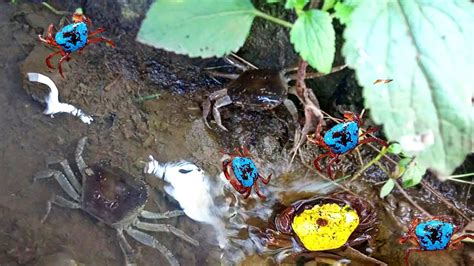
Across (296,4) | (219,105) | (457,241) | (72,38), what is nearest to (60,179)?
(72,38)

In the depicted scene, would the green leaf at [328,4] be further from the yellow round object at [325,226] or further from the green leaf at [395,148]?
the yellow round object at [325,226]

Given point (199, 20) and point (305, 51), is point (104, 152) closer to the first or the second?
point (199, 20)

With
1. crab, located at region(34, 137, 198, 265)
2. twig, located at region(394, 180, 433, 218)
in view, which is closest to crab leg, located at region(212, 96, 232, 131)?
crab, located at region(34, 137, 198, 265)

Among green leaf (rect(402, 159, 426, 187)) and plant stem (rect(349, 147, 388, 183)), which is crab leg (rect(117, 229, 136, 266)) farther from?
green leaf (rect(402, 159, 426, 187))

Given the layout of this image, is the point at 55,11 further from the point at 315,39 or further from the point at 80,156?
the point at 315,39

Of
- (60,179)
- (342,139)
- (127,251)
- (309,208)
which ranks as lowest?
(127,251)

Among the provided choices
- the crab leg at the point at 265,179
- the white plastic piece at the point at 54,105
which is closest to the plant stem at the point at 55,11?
the white plastic piece at the point at 54,105

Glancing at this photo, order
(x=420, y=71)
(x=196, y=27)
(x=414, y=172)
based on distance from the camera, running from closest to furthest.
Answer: (x=420, y=71)
(x=196, y=27)
(x=414, y=172)
